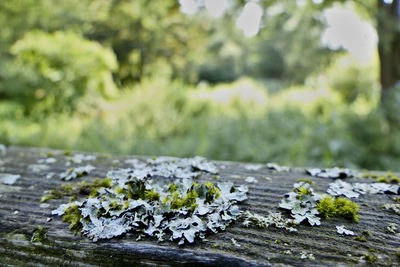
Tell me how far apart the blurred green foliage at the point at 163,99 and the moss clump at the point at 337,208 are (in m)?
2.84

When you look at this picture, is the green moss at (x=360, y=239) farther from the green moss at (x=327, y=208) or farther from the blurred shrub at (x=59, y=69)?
the blurred shrub at (x=59, y=69)

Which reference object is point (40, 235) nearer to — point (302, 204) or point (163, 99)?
point (302, 204)

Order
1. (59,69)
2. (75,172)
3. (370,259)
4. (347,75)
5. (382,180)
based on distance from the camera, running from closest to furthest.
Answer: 1. (370,259)
2. (382,180)
3. (75,172)
4. (59,69)
5. (347,75)

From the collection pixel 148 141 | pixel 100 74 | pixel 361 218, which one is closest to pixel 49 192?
pixel 361 218

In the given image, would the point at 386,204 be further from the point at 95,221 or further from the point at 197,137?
the point at 197,137

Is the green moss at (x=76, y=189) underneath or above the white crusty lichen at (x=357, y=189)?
underneath

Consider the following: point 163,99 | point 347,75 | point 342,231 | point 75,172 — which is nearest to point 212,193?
point 342,231

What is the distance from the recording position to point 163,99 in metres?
5.79

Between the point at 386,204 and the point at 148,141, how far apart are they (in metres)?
3.72

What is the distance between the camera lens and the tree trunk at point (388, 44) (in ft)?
12.2

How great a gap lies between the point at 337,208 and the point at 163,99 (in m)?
5.07

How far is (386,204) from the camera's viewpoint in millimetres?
992

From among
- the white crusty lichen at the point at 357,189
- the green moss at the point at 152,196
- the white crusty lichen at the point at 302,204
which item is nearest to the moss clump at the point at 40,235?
the green moss at the point at 152,196

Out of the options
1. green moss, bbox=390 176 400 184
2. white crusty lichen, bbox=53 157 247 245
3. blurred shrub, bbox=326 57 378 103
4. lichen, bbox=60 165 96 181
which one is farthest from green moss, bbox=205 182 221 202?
blurred shrub, bbox=326 57 378 103
